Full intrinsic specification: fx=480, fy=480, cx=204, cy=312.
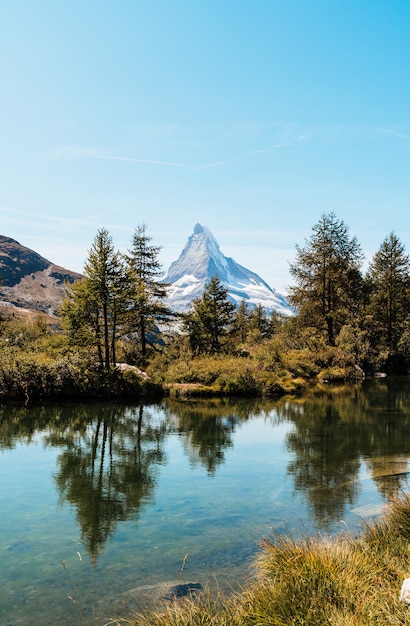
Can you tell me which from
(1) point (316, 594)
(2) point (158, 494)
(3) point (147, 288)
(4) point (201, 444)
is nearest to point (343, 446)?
(4) point (201, 444)

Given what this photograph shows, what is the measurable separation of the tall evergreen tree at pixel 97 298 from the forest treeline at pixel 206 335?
0.07 meters

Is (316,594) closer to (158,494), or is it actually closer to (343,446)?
(158,494)

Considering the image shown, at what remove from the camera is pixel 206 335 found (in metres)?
47.5

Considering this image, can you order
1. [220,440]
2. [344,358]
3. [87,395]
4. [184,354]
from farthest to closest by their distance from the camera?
[344,358] → [184,354] → [87,395] → [220,440]

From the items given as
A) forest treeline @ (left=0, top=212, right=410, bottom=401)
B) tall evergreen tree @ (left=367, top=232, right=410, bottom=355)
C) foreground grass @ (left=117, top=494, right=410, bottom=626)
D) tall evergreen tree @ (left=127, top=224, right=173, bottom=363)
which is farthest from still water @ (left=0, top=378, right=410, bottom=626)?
tall evergreen tree @ (left=367, top=232, right=410, bottom=355)

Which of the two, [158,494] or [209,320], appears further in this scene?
[209,320]

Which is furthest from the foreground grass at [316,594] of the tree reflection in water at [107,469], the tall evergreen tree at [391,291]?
the tall evergreen tree at [391,291]

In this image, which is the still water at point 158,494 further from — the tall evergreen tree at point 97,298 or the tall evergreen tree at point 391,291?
the tall evergreen tree at point 391,291

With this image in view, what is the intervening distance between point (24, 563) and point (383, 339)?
53.4 meters

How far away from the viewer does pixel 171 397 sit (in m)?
33.6

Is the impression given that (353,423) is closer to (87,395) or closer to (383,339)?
(87,395)

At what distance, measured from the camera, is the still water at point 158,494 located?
818 centimetres

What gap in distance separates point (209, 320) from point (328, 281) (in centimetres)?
1491

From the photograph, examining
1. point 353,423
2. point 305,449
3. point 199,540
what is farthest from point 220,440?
point 199,540
